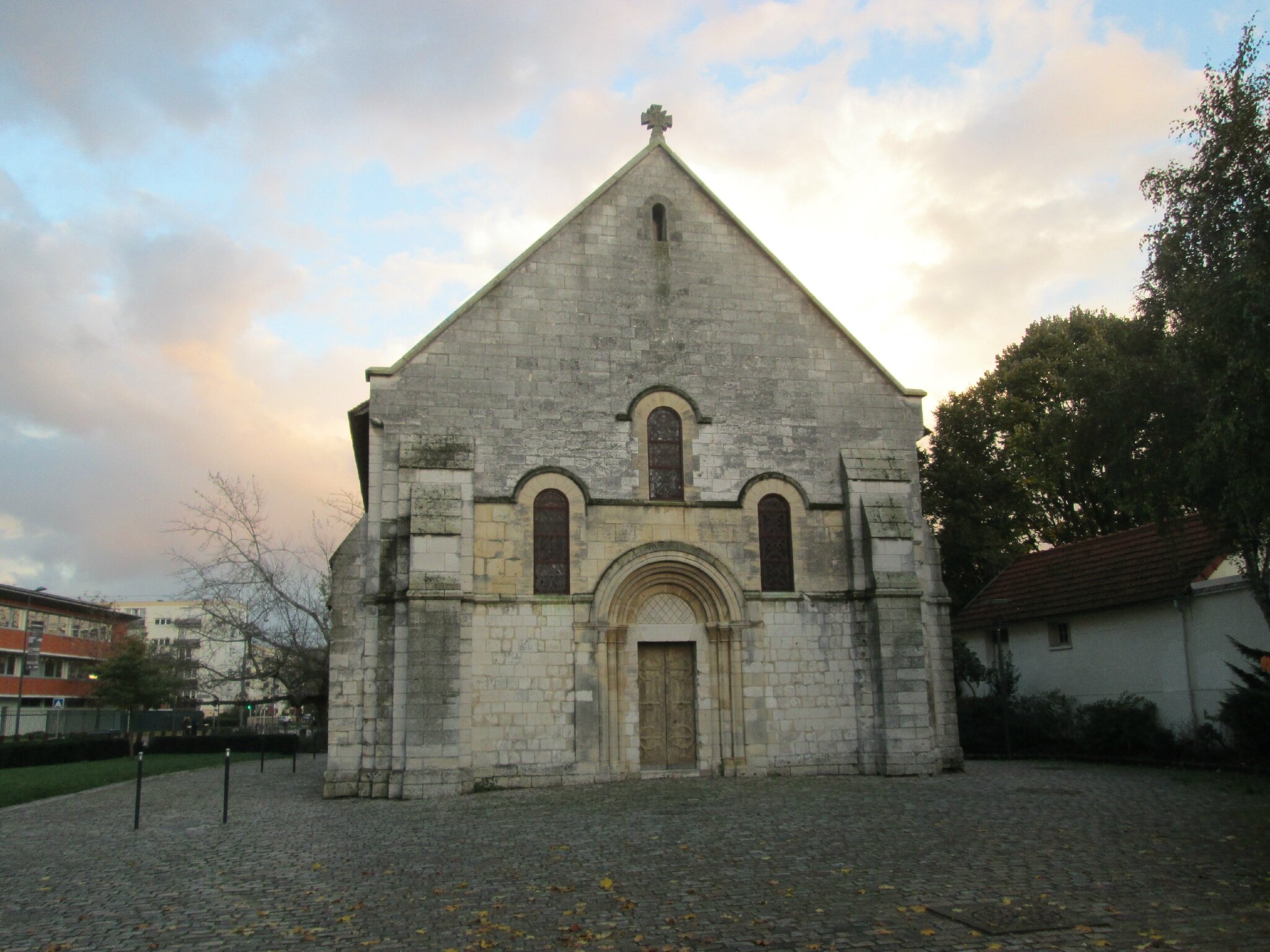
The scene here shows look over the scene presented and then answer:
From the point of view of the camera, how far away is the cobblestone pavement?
7.70 metres

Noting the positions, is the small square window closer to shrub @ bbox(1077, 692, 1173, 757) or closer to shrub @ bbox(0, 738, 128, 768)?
shrub @ bbox(1077, 692, 1173, 757)

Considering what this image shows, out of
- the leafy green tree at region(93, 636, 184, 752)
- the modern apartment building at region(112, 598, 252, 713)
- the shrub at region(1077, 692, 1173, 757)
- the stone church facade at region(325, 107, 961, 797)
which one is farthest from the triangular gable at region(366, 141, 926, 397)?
the leafy green tree at region(93, 636, 184, 752)

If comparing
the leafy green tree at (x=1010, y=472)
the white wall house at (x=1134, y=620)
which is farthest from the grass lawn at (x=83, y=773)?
the leafy green tree at (x=1010, y=472)

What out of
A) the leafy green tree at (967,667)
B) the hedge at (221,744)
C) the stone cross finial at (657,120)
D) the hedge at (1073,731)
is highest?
the stone cross finial at (657,120)

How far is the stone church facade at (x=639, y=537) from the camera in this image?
18.0 m

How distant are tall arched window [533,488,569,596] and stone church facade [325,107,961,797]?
0.05 meters

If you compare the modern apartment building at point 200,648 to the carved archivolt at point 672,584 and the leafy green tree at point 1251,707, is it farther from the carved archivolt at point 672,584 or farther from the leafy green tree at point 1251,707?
the leafy green tree at point 1251,707

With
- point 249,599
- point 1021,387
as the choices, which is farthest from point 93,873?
point 1021,387

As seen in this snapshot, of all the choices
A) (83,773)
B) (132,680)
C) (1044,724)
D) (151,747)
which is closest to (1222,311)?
(1044,724)

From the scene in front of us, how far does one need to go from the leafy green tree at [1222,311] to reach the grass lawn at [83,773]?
2149 cm

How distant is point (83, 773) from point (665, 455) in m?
19.1

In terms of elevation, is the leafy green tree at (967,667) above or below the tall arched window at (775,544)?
below

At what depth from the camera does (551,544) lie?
62.7 feet

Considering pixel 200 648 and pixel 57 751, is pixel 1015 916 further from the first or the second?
pixel 200 648
